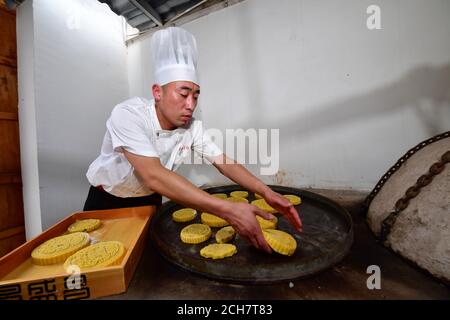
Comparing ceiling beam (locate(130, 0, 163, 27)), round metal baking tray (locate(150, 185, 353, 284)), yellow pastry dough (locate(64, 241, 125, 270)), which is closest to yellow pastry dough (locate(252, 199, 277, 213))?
round metal baking tray (locate(150, 185, 353, 284))

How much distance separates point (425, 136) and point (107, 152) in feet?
9.61

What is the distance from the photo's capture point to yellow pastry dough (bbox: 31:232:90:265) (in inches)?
45.9

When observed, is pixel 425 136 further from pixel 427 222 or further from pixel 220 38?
pixel 220 38

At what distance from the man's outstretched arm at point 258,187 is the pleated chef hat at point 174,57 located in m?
0.74

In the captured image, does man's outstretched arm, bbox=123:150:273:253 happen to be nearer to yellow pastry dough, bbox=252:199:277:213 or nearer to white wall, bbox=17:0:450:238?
yellow pastry dough, bbox=252:199:277:213

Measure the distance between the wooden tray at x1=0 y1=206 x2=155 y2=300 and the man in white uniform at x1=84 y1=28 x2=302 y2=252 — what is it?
383mm

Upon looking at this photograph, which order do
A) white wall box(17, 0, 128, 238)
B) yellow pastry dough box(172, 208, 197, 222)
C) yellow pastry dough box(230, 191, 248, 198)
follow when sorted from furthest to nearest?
1. white wall box(17, 0, 128, 238)
2. yellow pastry dough box(230, 191, 248, 198)
3. yellow pastry dough box(172, 208, 197, 222)

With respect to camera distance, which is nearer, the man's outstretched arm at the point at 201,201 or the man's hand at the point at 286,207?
the man's outstretched arm at the point at 201,201

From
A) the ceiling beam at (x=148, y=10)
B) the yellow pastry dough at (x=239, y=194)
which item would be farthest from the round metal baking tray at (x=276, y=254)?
the ceiling beam at (x=148, y=10)

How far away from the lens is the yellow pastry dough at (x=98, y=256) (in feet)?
3.51

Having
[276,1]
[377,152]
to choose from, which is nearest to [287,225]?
[377,152]

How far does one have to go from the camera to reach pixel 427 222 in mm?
1143

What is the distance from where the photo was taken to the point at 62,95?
2.71 metres

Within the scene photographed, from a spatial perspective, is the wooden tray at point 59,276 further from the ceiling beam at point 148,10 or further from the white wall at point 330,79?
the ceiling beam at point 148,10
